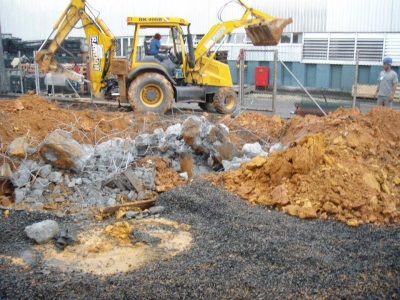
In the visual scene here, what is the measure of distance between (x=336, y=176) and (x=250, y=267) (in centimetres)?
225

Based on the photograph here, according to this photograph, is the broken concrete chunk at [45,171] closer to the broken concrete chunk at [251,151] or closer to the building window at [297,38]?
the broken concrete chunk at [251,151]

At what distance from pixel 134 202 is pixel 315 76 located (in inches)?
629

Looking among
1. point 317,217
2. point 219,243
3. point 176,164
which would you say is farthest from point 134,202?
point 317,217

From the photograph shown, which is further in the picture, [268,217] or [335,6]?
[335,6]

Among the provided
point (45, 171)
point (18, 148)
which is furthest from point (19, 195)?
point (18, 148)

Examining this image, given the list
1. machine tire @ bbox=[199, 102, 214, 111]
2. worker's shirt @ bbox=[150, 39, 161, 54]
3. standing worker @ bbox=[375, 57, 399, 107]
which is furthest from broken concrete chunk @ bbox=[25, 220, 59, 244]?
machine tire @ bbox=[199, 102, 214, 111]

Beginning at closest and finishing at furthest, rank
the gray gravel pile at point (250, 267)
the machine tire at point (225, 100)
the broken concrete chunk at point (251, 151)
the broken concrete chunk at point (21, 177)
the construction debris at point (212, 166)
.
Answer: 1. the gray gravel pile at point (250, 267)
2. the construction debris at point (212, 166)
3. the broken concrete chunk at point (21, 177)
4. the broken concrete chunk at point (251, 151)
5. the machine tire at point (225, 100)

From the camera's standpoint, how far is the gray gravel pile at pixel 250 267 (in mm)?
4273

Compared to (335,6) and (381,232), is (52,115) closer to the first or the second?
(381,232)

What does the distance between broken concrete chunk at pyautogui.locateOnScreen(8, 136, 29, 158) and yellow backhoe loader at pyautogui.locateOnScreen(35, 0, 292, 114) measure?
5.15 metres

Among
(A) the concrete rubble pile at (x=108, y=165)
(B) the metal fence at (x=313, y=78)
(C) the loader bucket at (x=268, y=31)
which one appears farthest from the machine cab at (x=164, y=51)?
(A) the concrete rubble pile at (x=108, y=165)

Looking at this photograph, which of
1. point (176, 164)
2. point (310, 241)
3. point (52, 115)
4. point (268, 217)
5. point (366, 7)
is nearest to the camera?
point (310, 241)

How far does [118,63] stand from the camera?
12.7m

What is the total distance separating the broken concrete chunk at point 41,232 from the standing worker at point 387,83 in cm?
831
